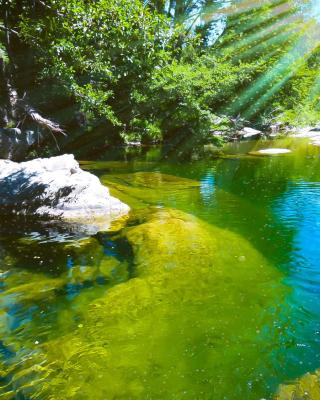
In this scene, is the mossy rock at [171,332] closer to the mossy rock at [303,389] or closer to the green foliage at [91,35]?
the mossy rock at [303,389]

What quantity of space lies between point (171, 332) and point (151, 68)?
17829 mm

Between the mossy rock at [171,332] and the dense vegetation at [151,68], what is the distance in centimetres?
919

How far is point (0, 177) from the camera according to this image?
10.1m

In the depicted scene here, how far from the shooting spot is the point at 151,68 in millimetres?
19891


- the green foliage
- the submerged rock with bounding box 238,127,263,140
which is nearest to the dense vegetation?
the green foliage

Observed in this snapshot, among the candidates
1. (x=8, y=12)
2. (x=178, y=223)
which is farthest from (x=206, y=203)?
(x=8, y=12)

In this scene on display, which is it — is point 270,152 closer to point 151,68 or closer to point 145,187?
point 151,68

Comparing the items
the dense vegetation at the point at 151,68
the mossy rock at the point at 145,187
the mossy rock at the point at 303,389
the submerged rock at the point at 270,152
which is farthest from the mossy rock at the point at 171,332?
the submerged rock at the point at 270,152

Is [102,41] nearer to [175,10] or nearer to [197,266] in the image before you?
[197,266]

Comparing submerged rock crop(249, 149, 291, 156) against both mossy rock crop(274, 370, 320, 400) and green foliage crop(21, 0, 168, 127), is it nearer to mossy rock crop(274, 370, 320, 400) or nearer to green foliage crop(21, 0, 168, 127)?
green foliage crop(21, 0, 168, 127)

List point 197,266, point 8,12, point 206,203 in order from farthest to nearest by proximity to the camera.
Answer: point 8,12 → point 206,203 → point 197,266

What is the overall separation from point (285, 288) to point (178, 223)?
314cm

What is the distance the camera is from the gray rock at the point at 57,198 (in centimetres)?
920

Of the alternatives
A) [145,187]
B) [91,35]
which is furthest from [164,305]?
[91,35]
